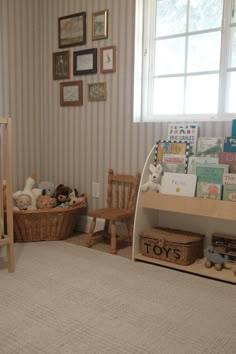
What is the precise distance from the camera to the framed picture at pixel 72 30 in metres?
2.90

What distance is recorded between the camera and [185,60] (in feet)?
8.31

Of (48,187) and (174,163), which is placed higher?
(174,163)

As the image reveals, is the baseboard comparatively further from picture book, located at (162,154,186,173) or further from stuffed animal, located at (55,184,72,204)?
picture book, located at (162,154,186,173)

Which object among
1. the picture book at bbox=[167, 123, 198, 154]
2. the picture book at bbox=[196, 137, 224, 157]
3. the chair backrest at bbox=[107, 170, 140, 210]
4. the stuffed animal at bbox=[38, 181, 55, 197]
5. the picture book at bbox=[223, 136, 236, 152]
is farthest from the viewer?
the stuffed animal at bbox=[38, 181, 55, 197]

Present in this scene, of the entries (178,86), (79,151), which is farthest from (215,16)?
(79,151)

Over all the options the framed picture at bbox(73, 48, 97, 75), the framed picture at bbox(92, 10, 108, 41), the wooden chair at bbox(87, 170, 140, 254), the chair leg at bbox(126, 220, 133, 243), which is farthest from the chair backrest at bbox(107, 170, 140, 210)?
the framed picture at bbox(92, 10, 108, 41)

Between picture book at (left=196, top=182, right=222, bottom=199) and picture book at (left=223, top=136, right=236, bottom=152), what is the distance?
237mm

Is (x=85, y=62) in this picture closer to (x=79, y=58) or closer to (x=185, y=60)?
(x=79, y=58)

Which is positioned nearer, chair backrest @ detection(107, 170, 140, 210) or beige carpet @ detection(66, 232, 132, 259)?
beige carpet @ detection(66, 232, 132, 259)

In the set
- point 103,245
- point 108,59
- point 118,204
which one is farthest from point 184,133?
point 103,245

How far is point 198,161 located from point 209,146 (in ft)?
0.49

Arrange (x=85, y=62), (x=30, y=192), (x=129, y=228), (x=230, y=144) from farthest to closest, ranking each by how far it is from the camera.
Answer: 1. (x=85, y=62)
2. (x=30, y=192)
3. (x=129, y=228)
4. (x=230, y=144)

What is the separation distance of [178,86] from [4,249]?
1718 mm

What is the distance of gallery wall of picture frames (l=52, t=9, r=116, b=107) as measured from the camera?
2.79 m
